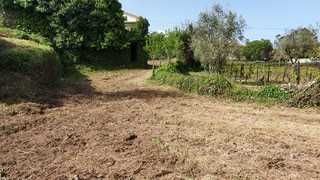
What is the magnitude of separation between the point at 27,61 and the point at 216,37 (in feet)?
57.8

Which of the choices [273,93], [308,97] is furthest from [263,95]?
[308,97]

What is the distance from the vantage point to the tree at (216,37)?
35.0 metres

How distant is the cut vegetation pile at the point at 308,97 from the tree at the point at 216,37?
52.7 ft

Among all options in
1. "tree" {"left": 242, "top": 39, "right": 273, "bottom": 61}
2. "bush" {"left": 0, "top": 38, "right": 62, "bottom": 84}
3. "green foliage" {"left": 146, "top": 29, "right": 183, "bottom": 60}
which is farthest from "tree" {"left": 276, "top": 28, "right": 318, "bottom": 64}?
"bush" {"left": 0, "top": 38, "right": 62, "bottom": 84}

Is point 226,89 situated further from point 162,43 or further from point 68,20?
point 68,20

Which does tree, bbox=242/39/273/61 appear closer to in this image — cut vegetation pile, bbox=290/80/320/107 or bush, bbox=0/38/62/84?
bush, bbox=0/38/62/84

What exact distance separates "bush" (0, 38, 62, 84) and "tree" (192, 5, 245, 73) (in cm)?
1404

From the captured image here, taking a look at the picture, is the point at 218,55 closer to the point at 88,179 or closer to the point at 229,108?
the point at 229,108

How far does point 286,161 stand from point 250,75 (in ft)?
88.3

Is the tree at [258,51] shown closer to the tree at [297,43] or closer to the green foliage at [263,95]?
the tree at [297,43]

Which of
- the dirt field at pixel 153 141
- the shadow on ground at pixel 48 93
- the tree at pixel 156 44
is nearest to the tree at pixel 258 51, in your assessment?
the tree at pixel 156 44

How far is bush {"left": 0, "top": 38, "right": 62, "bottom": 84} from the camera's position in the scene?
1973cm

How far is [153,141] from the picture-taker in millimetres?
11289

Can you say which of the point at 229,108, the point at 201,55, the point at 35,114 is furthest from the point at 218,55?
the point at 35,114
